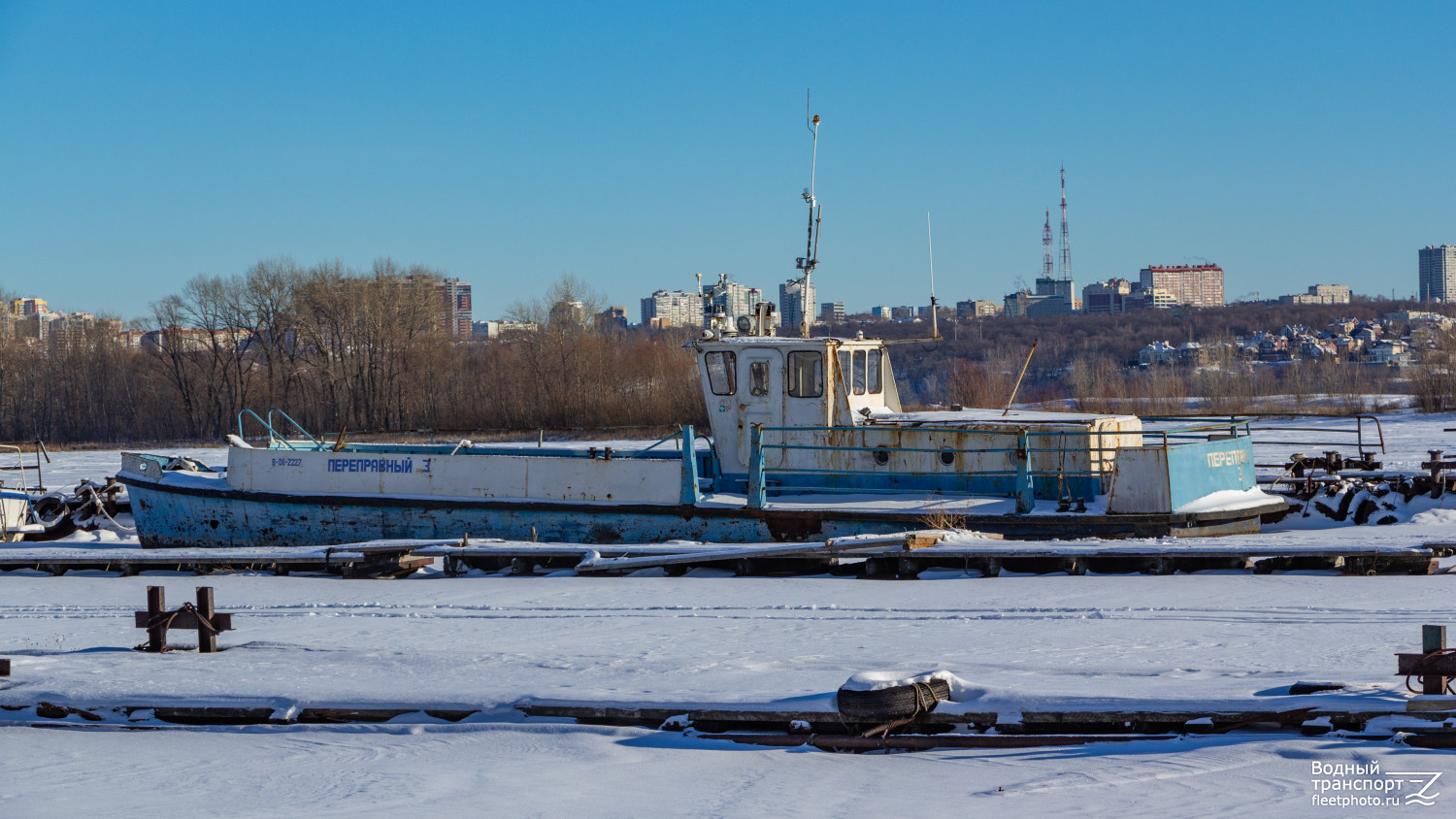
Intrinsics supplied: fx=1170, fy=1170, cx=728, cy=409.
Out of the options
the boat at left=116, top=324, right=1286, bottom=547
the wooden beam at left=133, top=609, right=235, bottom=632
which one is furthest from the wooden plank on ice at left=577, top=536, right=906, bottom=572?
the wooden beam at left=133, top=609, right=235, bottom=632

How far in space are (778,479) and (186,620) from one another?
6262 millimetres

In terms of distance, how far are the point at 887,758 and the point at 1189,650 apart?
2832mm

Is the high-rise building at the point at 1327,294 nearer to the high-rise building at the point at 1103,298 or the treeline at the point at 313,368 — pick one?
the high-rise building at the point at 1103,298

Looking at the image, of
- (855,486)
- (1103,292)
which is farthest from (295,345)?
(1103,292)

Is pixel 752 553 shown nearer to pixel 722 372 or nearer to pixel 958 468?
pixel 722 372

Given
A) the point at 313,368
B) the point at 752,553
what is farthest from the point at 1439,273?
the point at 752,553

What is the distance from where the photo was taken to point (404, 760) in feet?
18.9

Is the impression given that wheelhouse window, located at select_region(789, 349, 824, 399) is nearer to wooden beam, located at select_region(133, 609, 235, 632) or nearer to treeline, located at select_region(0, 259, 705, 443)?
wooden beam, located at select_region(133, 609, 235, 632)

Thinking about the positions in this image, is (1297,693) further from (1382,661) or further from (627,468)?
(627,468)

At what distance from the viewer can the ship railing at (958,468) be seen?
11.7 meters

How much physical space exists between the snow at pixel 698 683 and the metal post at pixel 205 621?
5.5 inches

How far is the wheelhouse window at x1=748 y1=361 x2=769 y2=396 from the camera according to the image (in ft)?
40.4

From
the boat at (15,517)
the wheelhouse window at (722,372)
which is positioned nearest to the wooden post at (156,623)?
the wheelhouse window at (722,372)

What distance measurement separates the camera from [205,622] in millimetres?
7770
